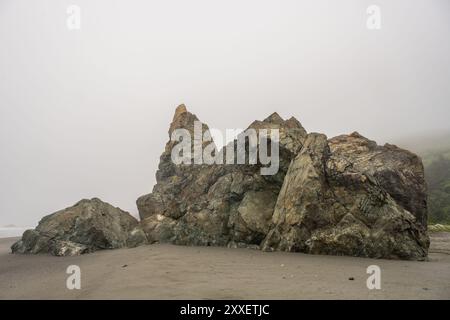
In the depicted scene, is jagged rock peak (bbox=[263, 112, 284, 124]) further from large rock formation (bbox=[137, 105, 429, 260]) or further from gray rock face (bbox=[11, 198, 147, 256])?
gray rock face (bbox=[11, 198, 147, 256])

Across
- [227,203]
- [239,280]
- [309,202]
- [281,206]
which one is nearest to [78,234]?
[227,203]

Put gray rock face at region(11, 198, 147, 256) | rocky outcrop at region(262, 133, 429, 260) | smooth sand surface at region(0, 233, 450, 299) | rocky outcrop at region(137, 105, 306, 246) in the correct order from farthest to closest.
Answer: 1. gray rock face at region(11, 198, 147, 256)
2. rocky outcrop at region(137, 105, 306, 246)
3. rocky outcrop at region(262, 133, 429, 260)
4. smooth sand surface at region(0, 233, 450, 299)

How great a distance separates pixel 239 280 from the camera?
22.6 ft

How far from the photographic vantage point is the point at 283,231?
12.4m

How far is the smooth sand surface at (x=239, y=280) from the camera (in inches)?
229

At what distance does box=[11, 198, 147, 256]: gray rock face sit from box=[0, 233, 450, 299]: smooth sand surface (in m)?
4.17

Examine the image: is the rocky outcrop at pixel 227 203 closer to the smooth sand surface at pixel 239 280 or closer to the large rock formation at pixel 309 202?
the large rock formation at pixel 309 202

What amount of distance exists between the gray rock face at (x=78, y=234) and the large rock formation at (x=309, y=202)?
141cm

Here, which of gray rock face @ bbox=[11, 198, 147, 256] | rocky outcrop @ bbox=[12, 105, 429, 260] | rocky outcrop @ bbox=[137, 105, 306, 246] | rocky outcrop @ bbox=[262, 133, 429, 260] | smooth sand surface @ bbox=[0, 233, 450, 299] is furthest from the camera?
gray rock face @ bbox=[11, 198, 147, 256]

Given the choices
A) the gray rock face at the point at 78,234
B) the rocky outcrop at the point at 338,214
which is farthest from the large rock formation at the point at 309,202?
the gray rock face at the point at 78,234

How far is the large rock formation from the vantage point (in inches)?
444

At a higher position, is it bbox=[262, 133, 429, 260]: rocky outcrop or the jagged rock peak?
the jagged rock peak

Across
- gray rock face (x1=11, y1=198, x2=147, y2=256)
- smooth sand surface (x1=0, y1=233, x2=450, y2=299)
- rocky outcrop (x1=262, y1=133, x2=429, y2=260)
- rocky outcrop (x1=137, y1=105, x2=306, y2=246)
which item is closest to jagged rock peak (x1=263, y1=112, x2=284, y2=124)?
rocky outcrop (x1=137, y1=105, x2=306, y2=246)
